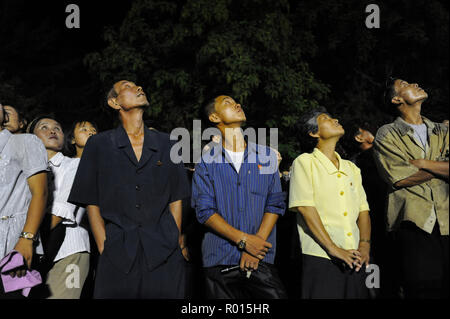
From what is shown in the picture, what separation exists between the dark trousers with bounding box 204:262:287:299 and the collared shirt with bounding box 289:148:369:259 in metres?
0.36

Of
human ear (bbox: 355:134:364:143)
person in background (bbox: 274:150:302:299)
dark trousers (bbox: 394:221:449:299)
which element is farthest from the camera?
human ear (bbox: 355:134:364:143)

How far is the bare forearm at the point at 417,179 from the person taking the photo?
3.51 meters

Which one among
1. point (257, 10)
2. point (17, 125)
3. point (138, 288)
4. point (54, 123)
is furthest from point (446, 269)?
point (257, 10)

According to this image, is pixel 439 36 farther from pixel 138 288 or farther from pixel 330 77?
pixel 138 288

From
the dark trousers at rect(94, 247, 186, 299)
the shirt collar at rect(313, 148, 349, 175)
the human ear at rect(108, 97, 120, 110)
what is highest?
the human ear at rect(108, 97, 120, 110)

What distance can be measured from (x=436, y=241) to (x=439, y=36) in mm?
11623

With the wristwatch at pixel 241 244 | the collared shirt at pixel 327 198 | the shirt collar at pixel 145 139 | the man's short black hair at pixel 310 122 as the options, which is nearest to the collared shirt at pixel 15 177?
the shirt collar at pixel 145 139

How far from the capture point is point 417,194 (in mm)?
3592

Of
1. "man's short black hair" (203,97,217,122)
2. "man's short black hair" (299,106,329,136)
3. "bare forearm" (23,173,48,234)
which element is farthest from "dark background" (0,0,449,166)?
"bare forearm" (23,173,48,234)

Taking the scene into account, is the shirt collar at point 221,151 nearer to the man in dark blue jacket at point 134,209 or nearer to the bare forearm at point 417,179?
the man in dark blue jacket at point 134,209

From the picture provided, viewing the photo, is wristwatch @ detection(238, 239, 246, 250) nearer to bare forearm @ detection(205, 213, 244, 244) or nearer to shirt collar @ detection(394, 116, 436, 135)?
bare forearm @ detection(205, 213, 244, 244)

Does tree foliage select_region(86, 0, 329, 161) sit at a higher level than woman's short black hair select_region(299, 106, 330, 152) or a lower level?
A: higher

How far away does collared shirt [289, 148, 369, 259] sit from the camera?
3584mm

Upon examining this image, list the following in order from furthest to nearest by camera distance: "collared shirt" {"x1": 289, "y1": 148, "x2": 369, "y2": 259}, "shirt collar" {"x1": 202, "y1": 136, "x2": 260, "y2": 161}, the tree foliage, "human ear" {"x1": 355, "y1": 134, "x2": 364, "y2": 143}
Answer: the tree foliage, "human ear" {"x1": 355, "y1": 134, "x2": 364, "y2": 143}, "shirt collar" {"x1": 202, "y1": 136, "x2": 260, "y2": 161}, "collared shirt" {"x1": 289, "y1": 148, "x2": 369, "y2": 259}
